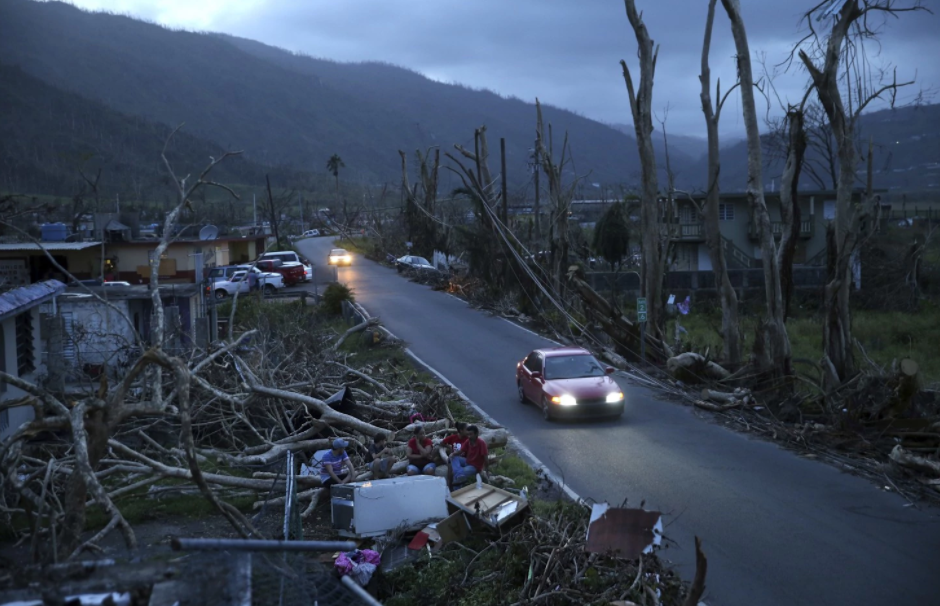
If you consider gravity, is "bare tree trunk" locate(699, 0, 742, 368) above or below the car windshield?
above

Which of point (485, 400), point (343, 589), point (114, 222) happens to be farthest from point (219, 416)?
point (114, 222)

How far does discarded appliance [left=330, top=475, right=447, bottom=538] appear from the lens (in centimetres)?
1041

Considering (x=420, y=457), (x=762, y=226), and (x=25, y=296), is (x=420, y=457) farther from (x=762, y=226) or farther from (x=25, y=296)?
(x=762, y=226)

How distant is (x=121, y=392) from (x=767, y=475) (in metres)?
10.5

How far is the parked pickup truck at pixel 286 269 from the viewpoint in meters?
49.6

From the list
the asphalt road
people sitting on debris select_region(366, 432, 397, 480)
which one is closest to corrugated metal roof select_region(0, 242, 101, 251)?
the asphalt road

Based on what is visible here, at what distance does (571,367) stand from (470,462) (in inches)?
261

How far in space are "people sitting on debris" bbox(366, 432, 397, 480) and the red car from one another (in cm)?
442

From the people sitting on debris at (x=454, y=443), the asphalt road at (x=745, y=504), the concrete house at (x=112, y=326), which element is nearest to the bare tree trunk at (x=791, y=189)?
the asphalt road at (x=745, y=504)

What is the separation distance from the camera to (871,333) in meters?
33.6

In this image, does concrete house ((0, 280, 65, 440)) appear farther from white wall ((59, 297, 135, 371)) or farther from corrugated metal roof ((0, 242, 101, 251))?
corrugated metal roof ((0, 242, 101, 251))

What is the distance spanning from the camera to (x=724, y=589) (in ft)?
28.6

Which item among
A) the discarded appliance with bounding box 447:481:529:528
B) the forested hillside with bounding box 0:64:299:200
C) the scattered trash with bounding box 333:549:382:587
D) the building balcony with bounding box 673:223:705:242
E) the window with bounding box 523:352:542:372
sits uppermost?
the forested hillside with bounding box 0:64:299:200

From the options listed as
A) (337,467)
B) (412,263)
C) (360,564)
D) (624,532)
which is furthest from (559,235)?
(360,564)
